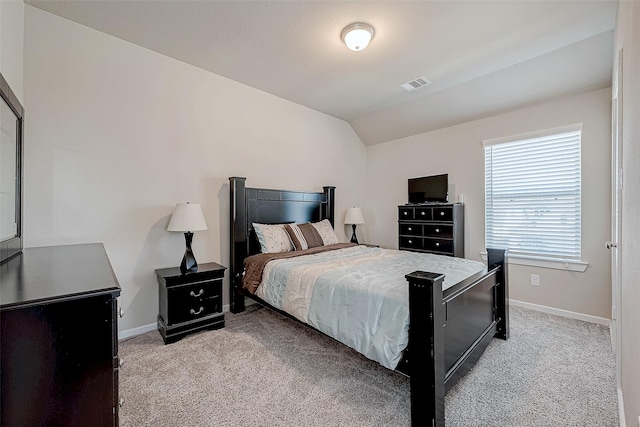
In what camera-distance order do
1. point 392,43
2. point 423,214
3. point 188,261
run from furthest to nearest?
point 423,214 < point 188,261 < point 392,43

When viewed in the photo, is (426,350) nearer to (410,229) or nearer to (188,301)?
(188,301)

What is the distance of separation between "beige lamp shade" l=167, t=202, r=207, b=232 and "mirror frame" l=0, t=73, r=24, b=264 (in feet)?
3.29

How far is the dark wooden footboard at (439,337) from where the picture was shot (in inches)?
57.3

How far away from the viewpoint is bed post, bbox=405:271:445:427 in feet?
4.76

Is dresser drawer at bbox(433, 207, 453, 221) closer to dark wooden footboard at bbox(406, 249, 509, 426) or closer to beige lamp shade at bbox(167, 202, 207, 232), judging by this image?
dark wooden footboard at bbox(406, 249, 509, 426)

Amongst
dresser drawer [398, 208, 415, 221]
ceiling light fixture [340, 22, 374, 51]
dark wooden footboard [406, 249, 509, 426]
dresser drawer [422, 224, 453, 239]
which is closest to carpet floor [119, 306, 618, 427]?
dark wooden footboard [406, 249, 509, 426]

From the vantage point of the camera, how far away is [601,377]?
199 cm

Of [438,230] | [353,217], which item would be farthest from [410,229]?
[353,217]

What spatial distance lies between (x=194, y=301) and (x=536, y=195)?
4190 mm

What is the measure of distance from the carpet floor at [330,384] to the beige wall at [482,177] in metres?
0.58

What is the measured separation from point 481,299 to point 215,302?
2478 mm

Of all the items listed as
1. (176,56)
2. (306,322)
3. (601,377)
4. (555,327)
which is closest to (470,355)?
(601,377)

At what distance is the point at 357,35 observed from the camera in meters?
2.42

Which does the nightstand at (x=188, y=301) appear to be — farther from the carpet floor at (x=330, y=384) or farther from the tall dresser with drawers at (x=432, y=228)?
the tall dresser with drawers at (x=432, y=228)
